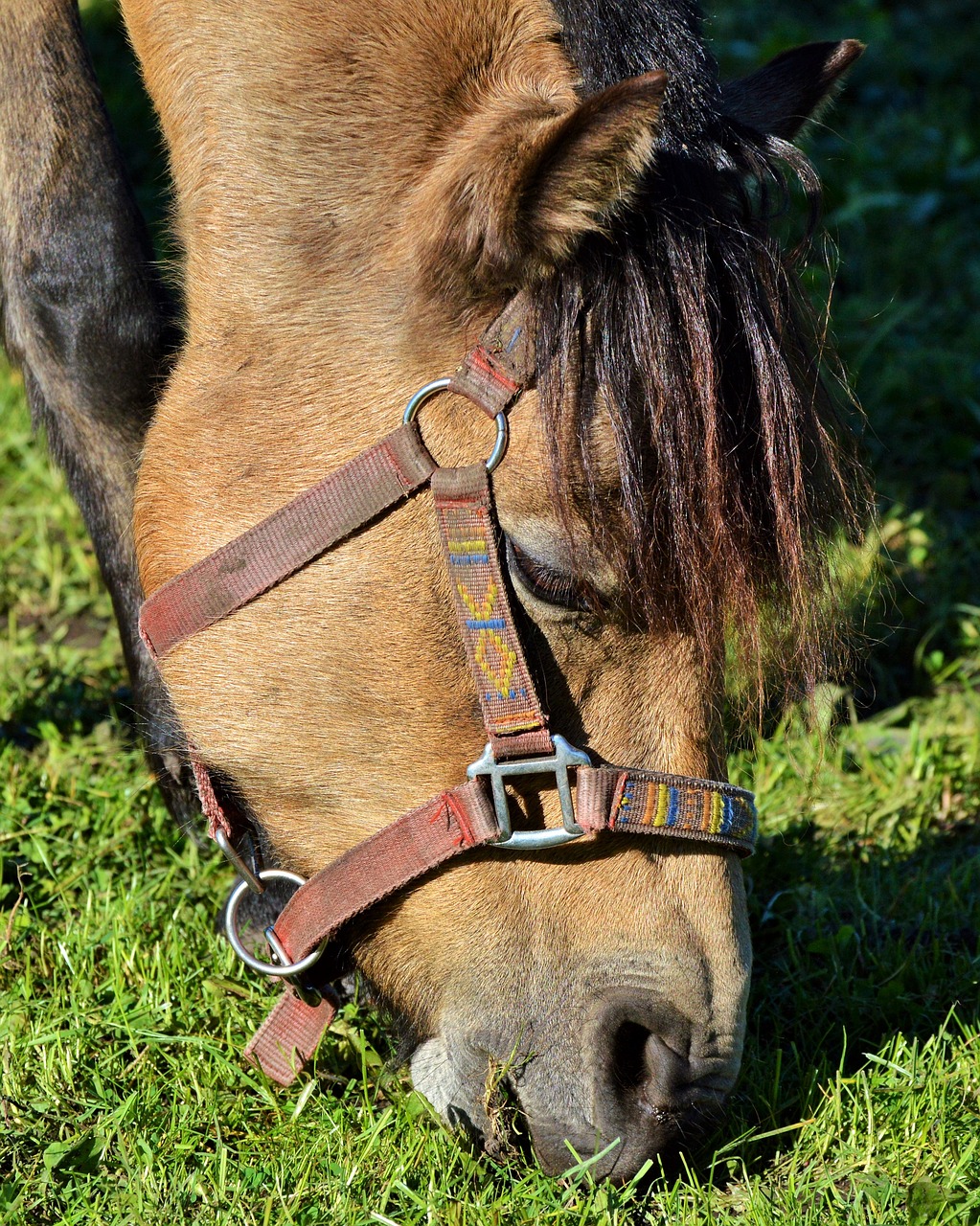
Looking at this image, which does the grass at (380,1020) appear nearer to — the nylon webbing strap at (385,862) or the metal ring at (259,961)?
the metal ring at (259,961)

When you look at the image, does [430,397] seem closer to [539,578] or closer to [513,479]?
[513,479]

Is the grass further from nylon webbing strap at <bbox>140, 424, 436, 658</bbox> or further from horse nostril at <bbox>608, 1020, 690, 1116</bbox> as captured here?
nylon webbing strap at <bbox>140, 424, 436, 658</bbox>

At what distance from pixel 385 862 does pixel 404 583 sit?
0.44m

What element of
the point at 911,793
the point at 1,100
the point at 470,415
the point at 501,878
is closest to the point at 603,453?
the point at 470,415

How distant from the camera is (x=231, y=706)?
208 centimetres

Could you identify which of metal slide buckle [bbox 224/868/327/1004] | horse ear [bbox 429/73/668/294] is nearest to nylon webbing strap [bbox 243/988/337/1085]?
metal slide buckle [bbox 224/868/327/1004]

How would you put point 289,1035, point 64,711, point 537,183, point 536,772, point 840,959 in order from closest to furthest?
point 537,183
point 536,772
point 289,1035
point 840,959
point 64,711

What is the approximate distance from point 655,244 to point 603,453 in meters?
A: 0.31

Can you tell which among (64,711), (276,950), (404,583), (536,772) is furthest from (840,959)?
(64,711)

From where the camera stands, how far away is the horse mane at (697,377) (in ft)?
6.05

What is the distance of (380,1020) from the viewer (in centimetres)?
231

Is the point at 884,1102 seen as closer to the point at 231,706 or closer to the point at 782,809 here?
the point at 782,809

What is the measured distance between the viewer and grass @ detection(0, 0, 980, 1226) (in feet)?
6.82

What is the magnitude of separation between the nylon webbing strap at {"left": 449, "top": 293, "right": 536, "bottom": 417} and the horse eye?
0.69 ft
